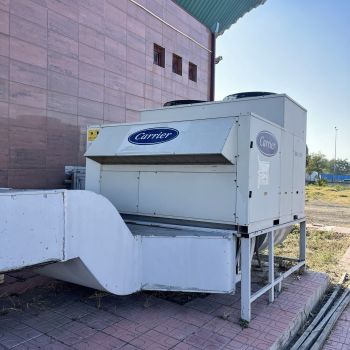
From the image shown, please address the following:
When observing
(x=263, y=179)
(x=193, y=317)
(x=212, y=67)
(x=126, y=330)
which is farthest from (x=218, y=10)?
(x=126, y=330)

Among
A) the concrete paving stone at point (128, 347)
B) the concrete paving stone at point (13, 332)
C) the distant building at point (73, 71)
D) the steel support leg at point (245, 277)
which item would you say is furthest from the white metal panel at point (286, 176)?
the distant building at point (73, 71)

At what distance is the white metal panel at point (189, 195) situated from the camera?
423 centimetres

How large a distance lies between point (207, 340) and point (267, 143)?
7.64 feet

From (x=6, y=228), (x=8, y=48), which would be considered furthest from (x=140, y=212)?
(x=8, y=48)

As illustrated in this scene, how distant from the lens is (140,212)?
487 cm

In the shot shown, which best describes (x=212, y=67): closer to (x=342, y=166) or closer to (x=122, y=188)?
(x=122, y=188)

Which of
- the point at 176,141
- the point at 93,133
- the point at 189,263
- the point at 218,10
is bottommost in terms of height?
the point at 189,263

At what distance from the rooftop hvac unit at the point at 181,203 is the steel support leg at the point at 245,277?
0.01m

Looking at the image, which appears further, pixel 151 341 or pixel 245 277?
pixel 245 277

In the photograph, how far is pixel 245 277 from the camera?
13.8 feet

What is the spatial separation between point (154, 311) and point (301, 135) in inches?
135

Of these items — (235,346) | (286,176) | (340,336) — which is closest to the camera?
(235,346)

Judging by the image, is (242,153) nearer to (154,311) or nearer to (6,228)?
(154,311)

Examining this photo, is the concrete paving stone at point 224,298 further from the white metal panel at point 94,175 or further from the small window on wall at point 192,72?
the small window on wall at point 192,72
